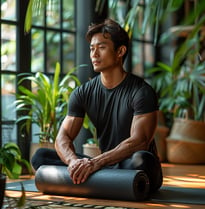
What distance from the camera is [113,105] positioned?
352 centimetres

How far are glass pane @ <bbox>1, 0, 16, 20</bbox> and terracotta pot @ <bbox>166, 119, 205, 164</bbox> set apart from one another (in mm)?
2071

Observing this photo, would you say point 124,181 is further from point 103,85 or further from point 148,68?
point 148,68

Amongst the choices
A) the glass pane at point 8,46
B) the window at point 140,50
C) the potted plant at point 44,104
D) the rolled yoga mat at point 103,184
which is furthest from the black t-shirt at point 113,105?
the window at point 140,50

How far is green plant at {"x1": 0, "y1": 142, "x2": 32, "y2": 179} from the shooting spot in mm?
4059

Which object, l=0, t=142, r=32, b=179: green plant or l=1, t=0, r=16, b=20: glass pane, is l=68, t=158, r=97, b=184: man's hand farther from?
l=1, t=0, r=16, b=20: glass pane

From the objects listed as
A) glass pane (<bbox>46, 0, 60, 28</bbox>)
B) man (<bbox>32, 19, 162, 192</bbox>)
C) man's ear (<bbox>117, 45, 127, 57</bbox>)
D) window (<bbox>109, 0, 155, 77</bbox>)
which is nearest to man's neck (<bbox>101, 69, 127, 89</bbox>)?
man (<bbox>32, 19, 162, 192</bbox>)

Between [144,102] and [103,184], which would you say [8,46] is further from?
[103,184]

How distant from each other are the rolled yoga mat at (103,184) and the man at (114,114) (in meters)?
0.07

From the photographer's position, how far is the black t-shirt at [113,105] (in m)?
3.43

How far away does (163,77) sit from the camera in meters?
6.29

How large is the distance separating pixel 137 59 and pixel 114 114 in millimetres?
3292

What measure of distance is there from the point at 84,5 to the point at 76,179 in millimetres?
2664

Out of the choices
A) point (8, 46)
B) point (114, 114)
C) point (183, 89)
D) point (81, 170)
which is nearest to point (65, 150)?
point (81, 170)

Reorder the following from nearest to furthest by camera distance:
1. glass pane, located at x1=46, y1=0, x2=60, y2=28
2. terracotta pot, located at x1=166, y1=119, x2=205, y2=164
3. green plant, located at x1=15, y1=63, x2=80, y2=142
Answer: green plant, located at x1=15, y1=63, x2=80, y2=142, terracotta pot, located at x1=166, y1=119, x2=205, y2=164, glass pane, located at x1=46, y1=0, x2=60, y2=28
